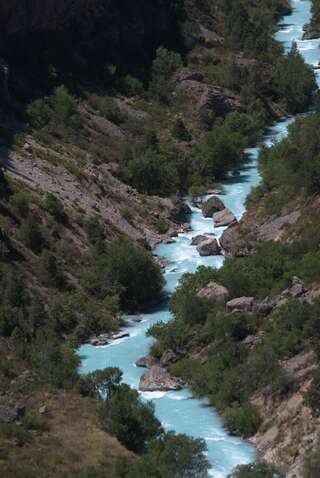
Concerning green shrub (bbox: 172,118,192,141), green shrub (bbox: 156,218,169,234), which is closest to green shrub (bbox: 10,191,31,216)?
green shrub (bbox: 156,218,169,234)

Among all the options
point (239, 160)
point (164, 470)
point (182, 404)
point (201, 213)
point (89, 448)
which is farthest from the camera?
point (239, 160)

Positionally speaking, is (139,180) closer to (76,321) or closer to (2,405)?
(76,321)

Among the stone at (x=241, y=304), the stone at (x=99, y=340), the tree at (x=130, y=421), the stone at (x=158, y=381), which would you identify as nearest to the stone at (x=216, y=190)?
the stone at (x=99, y=340)

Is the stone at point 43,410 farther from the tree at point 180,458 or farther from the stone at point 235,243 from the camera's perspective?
the stone at point 235,243

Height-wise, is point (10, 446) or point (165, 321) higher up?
point (10, 446)

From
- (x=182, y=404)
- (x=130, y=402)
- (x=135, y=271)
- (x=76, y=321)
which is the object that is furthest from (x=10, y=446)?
(x=135, y=271)

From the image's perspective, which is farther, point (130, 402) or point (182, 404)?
point (182, 404)
